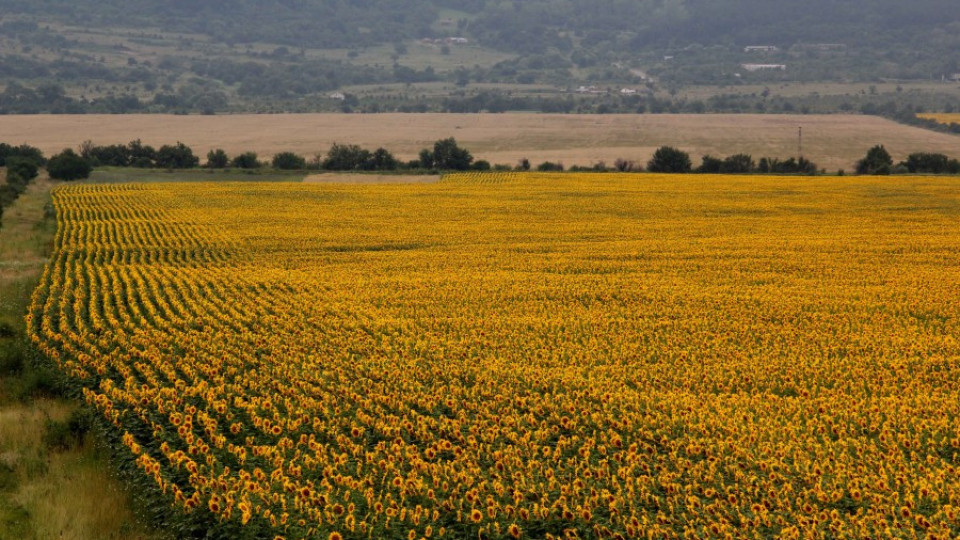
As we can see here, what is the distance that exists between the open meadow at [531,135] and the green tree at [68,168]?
119 feet

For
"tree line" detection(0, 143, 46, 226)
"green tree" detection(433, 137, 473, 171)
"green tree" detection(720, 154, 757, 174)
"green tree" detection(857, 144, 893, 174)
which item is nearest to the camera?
"tree line" detection(0, 143, 46, 226)

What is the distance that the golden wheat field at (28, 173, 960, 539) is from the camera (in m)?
17.6

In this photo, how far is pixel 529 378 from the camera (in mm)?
24875

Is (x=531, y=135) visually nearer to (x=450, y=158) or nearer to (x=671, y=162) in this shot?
(x=450, y=158)

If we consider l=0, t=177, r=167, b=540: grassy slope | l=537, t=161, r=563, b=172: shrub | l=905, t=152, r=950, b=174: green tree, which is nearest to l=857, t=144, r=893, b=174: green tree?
l=905, t=152, r=950, b=174: green tree

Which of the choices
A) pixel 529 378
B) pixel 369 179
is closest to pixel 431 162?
pixel 369 179

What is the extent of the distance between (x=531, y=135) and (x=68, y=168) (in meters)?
83.0

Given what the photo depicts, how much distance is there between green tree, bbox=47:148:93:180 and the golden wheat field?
144 feet

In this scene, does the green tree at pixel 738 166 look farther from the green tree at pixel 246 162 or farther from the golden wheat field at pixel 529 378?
the golden wheat field at pixel 529 378

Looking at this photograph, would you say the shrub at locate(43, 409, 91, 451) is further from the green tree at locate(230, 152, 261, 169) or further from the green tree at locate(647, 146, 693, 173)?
the green tree at locate(647, 146, 693, 173)

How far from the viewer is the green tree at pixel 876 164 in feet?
334

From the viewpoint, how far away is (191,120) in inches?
7741

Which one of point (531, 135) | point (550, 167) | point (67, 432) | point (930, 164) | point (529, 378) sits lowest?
point (67, 432)

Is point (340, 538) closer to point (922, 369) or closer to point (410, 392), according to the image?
point (410, 392)
